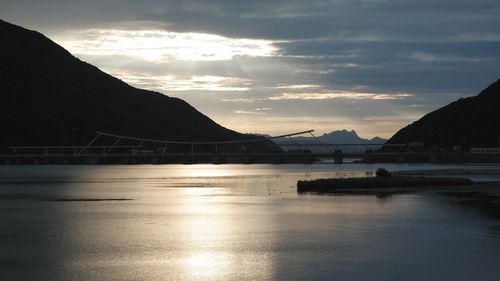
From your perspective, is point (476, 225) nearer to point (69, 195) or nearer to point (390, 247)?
point (390, 247)

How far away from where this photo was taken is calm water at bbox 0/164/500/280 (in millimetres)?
25328

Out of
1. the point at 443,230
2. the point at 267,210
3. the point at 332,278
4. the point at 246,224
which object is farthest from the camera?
the point at 267,210

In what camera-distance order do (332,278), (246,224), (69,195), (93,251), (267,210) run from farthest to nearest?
(69,195) → (267,210) → (246,224) → (93,251) → (332,278)

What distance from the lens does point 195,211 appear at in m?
49.8

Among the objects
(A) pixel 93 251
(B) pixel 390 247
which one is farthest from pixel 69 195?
(B) pixel 390 247

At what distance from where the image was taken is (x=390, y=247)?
30609 mm

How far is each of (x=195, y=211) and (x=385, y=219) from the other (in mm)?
13914

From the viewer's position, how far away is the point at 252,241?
3331cm

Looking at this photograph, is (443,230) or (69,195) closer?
(443,230)

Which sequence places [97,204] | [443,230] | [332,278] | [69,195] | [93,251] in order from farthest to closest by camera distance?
[69,195] < [97,204] < [443,230] < [93,251] < [332,278]

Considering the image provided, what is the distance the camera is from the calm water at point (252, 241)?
2533 centimetres

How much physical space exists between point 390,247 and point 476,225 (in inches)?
352

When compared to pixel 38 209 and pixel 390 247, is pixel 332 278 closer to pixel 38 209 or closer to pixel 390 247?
pixel 390 247

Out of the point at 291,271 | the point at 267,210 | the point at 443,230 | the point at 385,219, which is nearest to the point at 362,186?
the point at 267,210
